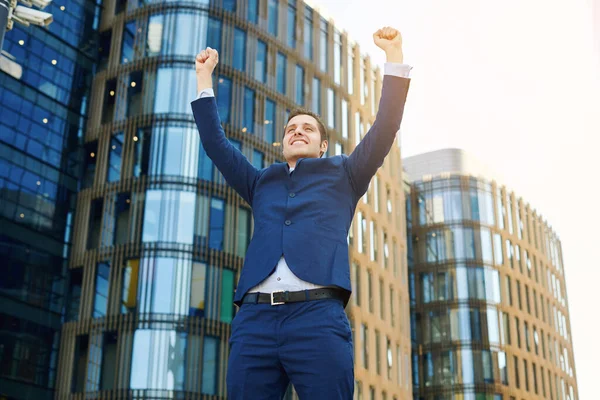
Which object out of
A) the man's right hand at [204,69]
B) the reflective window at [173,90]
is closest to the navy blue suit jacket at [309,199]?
the man's right hand at [204,69]

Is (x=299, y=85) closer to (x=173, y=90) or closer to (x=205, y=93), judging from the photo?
(x=173, y=90)

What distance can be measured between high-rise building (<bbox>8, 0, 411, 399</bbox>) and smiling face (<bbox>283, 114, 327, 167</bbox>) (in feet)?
90.3

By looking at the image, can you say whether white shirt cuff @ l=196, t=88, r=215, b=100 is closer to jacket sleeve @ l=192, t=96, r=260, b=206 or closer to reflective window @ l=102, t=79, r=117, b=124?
jacket sleeve @ l=192, t=96, r=260, b=206

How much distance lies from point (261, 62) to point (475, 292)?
27359 millimetres

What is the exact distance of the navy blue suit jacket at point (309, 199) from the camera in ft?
13.3

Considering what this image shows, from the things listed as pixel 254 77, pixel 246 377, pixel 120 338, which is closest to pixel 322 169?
pixel 246 377

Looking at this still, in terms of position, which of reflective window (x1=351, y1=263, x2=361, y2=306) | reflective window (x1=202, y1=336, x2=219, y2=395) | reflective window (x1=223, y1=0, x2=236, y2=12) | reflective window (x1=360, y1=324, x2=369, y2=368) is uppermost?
reflective window (x1=223, y1=0, x2=236, y2=12)

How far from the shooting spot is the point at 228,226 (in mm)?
34906

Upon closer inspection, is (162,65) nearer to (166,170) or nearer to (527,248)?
(166,170)

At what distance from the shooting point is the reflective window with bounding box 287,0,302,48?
140 feet

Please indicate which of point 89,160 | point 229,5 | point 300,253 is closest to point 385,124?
point 300,253

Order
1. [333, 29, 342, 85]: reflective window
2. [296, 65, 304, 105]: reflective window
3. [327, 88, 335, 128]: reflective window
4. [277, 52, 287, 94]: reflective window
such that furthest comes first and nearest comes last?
[333, 29, 342, 85]: reflective window
[327, 88, 335, 128]: reflective window
[296, 65, 304, 105]: reflective window
[277, 52, 287, 94]: reflective window

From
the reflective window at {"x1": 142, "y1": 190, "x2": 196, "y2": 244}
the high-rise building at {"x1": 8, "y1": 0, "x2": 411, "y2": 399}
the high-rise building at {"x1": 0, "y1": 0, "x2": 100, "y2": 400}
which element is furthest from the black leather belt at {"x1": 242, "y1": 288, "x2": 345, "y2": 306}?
the high-rise building at {"x1": 0, "y1": 0, "x2": 100, "y2": 400}

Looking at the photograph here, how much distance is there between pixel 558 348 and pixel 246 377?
220ft
